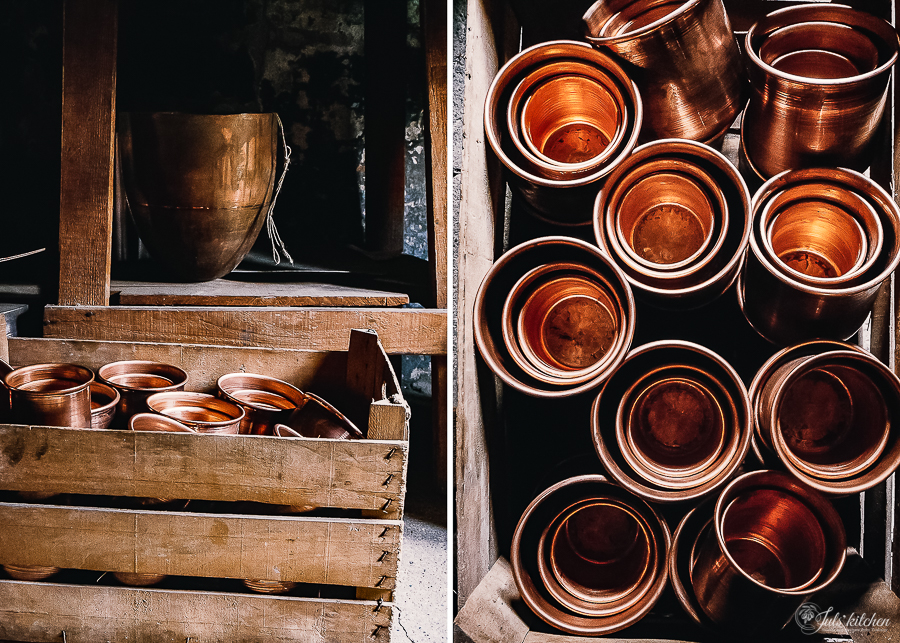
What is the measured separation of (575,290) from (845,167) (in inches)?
27.6

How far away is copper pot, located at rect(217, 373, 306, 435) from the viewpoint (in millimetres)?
1848

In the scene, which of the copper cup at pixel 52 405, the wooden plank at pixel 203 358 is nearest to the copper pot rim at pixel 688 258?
the wooden plank at pixel 203 358

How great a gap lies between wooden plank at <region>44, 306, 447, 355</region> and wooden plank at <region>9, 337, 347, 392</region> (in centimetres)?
13

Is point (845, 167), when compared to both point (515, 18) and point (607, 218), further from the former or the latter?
point (515, 18)

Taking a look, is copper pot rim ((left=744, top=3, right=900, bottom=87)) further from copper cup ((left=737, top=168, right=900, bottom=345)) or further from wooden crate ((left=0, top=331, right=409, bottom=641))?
wooden crate ((left=0, top=331, right=409, bottom=641))

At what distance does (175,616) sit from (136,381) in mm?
722

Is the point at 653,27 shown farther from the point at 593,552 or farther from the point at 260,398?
the point at 260,398

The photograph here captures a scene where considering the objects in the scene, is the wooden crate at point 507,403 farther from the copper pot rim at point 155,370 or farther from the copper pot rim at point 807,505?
the copper pot rim at point 155,370

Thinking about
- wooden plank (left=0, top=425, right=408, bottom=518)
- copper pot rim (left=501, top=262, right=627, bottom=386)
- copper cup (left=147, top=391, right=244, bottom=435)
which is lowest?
wooden plank (left=0, top=425, right=408, bottom=518)

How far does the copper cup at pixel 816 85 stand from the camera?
1.45 meters

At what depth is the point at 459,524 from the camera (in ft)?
5.35

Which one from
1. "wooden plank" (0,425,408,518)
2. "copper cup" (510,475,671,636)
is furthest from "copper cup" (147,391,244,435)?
"copper cup" (510,475,671,636)

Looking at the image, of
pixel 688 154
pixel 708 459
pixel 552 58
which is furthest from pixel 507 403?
pixel 552 58

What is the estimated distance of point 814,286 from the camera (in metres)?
1.46
